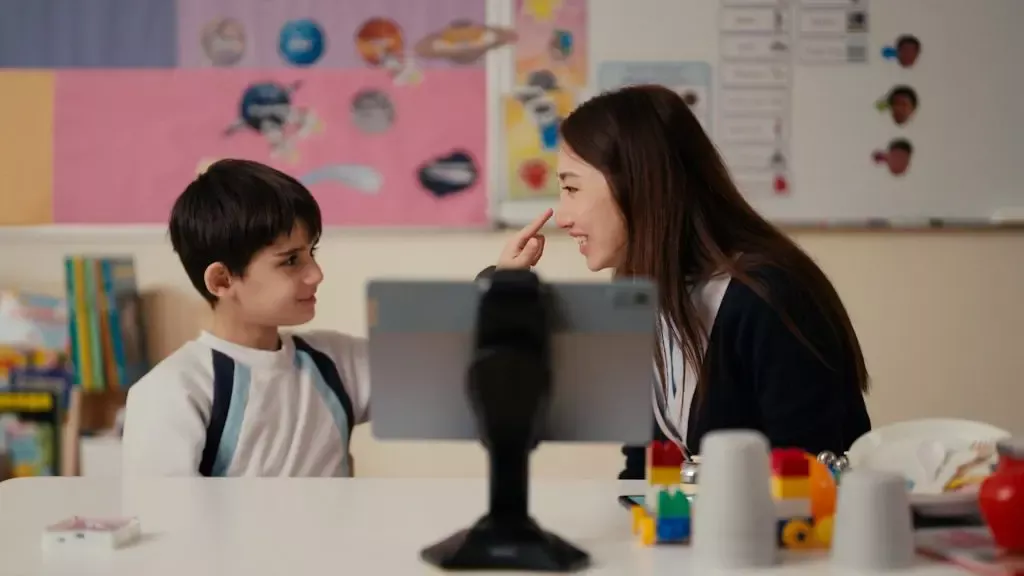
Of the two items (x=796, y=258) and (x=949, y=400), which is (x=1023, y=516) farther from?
(x=949, y=400)

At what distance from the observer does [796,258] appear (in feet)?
5.55

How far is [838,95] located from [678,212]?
4.11ft

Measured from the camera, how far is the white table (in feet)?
3.48

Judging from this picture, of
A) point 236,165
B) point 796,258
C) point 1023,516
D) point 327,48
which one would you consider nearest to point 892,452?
point 1023,516

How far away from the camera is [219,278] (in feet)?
6.06

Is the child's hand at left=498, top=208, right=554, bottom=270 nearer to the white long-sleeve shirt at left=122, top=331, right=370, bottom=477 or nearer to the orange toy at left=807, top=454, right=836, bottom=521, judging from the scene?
the white long-sleeve shirt at left=122, top=331, right=370, bottom=477

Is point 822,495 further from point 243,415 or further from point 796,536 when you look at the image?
point 243,415

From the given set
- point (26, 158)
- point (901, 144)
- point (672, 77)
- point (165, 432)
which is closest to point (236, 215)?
point (165, 432)

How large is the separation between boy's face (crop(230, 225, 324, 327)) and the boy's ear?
13 mm

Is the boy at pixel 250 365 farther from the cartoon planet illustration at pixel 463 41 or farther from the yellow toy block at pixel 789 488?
the cartoon planet illustration at pixel 463 41

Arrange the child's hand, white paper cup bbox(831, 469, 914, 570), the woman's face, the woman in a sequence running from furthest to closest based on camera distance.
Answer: the child's hand, the woman's face, the woman, white paper cup bbox(831, 469, 914, 570)

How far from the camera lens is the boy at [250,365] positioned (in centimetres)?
164

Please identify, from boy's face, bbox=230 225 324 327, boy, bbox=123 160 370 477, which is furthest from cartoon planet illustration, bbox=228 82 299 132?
boy's face, bbox=230 225 324 327

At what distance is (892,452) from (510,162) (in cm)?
162
